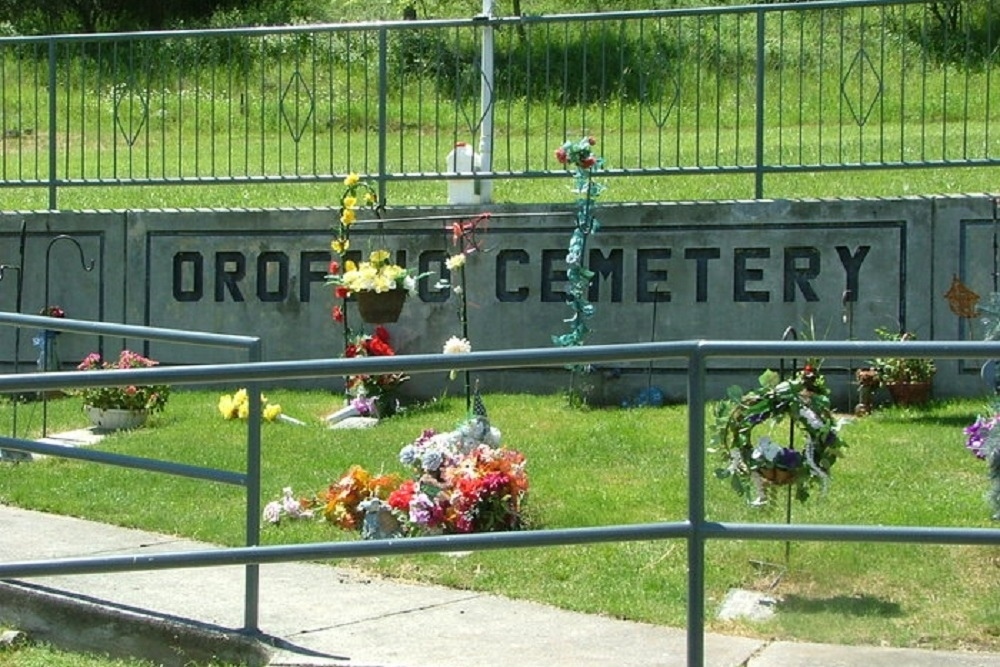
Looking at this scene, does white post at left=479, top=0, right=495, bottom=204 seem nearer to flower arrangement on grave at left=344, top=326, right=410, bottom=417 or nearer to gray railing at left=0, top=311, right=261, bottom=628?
flower arrangement on grave at left=344, top=326, right=410, bottom=417

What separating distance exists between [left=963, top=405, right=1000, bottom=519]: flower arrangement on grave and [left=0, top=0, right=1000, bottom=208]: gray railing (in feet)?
13.1

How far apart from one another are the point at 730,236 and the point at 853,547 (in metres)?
4.48

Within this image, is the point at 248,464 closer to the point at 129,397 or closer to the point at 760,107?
the point at 129,397

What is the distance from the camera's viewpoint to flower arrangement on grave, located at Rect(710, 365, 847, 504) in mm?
7320

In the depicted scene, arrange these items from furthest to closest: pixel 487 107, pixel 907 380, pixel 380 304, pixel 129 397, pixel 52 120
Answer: pixel 52 120 < pixel 487 107 < pixel 380 304 < pixel 129 397 < pixel 907 380

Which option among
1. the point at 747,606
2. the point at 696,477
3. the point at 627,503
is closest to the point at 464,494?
the point at 627,503

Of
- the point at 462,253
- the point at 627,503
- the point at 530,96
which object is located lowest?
the point at 627,503

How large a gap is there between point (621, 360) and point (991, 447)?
2714 mm

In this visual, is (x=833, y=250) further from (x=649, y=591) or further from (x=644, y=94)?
(x=649, y=591)

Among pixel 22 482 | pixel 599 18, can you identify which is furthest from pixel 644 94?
pixel 22 482

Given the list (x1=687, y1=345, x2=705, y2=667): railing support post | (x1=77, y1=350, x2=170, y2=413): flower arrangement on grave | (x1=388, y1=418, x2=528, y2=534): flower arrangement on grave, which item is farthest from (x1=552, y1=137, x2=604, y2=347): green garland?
(x1=687, y1=345, x2=705, y2=667): railing support post

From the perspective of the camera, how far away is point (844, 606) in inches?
271

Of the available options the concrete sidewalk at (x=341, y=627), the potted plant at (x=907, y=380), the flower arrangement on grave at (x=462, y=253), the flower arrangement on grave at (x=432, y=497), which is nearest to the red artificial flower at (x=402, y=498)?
the flower arrangement on grave at (x=432, y=497)

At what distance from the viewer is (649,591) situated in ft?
23.7
